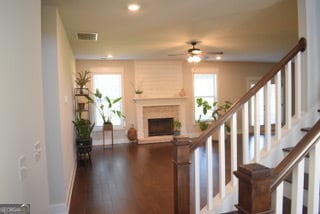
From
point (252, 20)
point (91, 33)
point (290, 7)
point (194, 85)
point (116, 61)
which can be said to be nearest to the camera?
point (290, 7)

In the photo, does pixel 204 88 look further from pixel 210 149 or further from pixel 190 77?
pixel 210 149

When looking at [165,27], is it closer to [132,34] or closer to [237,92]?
[132,34]

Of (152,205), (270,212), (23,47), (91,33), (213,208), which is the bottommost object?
(152,205)

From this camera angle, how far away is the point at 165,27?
4.10m

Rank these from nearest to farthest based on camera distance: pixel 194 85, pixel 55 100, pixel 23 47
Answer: pixel 23 47 → pixel 55 100 → pixel 194 85

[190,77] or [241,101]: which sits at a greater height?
[190,77]

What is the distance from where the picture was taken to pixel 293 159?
1283 mm

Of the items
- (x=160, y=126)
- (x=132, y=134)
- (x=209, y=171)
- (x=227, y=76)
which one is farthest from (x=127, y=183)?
(x=227, y=76)

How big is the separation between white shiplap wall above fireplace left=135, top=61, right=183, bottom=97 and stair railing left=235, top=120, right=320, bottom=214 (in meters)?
6.71

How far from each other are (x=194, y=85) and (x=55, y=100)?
5.96 meters

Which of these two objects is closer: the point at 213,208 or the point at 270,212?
the point at 270,212

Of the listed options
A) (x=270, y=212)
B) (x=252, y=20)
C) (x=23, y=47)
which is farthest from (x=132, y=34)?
(x=270, y=212)

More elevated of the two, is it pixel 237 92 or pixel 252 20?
pixel 252 20

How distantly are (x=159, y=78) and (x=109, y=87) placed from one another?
1579 millimetres
